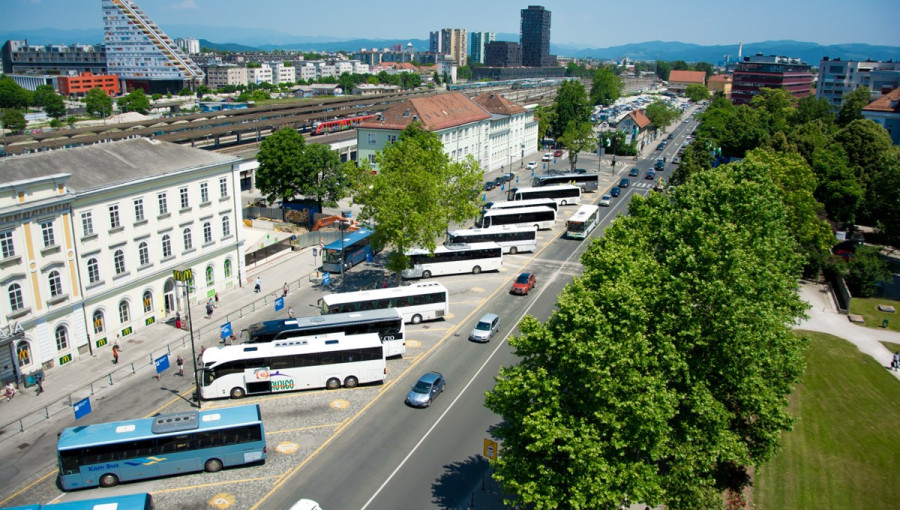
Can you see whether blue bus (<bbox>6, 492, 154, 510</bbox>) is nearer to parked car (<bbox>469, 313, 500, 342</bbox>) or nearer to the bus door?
the bus door

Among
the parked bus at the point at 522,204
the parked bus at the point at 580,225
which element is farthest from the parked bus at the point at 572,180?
the parked bus at the point at 580,225

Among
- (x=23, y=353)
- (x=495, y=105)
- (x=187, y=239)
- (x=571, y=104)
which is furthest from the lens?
(x=571, y=104)

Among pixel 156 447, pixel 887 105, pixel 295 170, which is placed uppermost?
pixel 887 105

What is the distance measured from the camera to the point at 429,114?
289 feet

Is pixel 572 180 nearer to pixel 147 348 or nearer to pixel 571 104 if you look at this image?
pixel 571 104

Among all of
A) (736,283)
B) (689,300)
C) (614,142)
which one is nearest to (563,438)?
(689,300)

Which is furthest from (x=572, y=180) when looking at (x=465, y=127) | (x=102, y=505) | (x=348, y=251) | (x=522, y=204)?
(x=102, y=505)

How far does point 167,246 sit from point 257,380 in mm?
16667

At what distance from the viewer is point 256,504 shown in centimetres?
2606

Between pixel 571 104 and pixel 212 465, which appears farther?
pixel 571 104

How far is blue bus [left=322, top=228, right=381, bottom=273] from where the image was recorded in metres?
54.9

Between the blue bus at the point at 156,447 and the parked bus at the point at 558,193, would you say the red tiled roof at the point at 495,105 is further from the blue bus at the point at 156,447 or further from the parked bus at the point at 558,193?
the blue bus at the point at 156,447

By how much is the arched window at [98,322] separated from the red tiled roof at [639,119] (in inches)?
4964

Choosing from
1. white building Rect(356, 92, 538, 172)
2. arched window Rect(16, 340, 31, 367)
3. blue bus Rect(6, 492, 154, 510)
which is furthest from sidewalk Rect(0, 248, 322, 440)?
white building Rect(356, 92, 538, 172)
